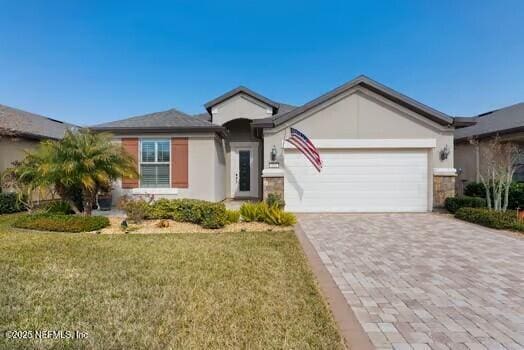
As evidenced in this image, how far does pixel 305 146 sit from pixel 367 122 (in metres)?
2.90

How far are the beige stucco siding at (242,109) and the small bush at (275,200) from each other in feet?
22.4

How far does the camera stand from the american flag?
11.1m

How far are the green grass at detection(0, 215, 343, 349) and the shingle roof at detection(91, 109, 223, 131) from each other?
20.9ft

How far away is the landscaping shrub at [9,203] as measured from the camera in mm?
11124

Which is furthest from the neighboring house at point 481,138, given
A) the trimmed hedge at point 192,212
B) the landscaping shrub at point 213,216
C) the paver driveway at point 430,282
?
the trimmed hedge at point 192,212

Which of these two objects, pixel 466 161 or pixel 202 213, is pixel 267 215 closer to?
pixel 202 213

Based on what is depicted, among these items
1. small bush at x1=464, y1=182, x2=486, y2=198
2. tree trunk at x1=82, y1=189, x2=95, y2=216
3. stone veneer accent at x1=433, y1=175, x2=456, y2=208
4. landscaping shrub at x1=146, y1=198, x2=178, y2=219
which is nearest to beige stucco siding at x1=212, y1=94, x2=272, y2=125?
landscaping shrub at x1=146, y1=198, x2=178, y2=219

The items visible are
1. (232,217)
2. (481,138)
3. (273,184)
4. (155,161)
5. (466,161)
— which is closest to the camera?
(232,217)

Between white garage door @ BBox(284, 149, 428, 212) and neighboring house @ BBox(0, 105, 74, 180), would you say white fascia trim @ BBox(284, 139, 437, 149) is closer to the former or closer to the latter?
white garage door @ BBox(284, 149, 428, 212)

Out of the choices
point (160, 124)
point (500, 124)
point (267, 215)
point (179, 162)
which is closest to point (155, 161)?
point (179, 162)

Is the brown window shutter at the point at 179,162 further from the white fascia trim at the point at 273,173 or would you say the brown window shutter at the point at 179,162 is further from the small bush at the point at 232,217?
the small bush at the point at 232,217

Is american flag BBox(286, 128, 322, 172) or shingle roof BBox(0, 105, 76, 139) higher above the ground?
shingle roof BBox(0, 105, 76, 139)

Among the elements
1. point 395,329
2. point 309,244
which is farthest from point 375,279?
point 309,244

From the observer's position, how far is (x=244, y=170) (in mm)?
16438
